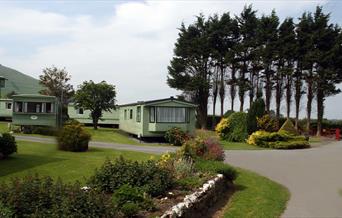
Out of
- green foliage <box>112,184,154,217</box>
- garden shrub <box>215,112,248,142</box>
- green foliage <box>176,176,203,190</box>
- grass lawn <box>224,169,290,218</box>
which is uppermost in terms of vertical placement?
garden shrub <box>215,112,248,142</box>

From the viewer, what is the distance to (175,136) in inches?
1240

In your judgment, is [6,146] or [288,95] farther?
[288,95]

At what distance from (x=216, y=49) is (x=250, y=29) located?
4557 mm

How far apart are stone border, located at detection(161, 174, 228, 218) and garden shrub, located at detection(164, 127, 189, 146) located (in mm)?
18507

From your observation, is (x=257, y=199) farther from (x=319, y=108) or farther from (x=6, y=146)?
(x=319, y=108)

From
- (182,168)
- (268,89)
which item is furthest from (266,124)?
(182,168)

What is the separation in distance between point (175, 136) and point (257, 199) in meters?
19.9

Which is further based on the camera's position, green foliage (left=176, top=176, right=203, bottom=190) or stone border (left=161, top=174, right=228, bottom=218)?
green foliage (left=176, top=176, right=203, bottom=190)

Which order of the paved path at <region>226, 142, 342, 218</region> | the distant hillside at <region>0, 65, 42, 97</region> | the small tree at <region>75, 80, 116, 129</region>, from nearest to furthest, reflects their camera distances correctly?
the distant hillside at <region>0, 65, 42, 97</region>, the paved path at <region>226, 142, 342, 218</region>, the small tree at <region>75, 80, 116, 129</region>

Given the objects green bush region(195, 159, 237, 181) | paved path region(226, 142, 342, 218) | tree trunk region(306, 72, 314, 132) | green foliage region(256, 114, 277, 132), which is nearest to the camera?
paved path region(226, 142, 342, 218)

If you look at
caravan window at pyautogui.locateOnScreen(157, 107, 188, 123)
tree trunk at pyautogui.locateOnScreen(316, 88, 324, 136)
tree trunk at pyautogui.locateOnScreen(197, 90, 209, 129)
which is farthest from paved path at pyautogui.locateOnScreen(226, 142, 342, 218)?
tree trunk at pyautogui.locateOnScreen(197, 90, 209, 129)

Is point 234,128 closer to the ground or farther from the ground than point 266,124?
closer to the ground

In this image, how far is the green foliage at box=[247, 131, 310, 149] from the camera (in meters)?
30.7

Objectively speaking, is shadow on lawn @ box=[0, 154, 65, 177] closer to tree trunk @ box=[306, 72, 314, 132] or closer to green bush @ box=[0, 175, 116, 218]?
green bush @ box=[0, 175, 116, 218]
